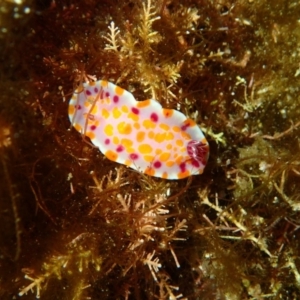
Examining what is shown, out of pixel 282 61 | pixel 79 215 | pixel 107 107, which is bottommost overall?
pixel 79 215

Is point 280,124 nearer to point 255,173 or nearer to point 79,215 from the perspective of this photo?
point 255,173

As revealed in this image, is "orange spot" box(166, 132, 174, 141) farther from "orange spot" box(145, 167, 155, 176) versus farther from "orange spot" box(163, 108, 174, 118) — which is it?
"orange spot" box(145, 167, 155, 176)

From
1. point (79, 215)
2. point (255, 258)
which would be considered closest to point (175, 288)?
point (255, 258)

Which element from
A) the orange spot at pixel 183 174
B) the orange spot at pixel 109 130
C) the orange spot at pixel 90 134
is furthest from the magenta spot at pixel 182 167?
the orange spot at pixel 90 134

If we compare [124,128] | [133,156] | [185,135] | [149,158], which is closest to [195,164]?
[185,135]

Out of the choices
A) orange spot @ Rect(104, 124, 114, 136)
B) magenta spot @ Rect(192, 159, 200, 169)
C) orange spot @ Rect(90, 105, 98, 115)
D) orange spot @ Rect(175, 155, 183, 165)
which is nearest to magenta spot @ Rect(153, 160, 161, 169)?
orange spot @ Rect(175, 155, 183, 165)

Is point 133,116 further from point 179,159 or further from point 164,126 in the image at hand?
point 179,159

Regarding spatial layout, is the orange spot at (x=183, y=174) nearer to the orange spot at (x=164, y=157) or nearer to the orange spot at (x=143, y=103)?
the orange spot at (x=164, y=157)
